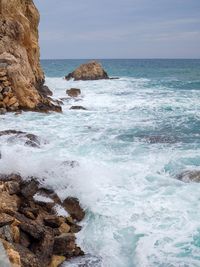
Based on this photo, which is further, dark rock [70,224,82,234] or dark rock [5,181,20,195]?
dark rock [5,181,20,195]

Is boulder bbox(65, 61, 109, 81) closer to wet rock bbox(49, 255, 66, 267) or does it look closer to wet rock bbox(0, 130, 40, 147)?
wet rock bbox(0, 130, 40, 147)

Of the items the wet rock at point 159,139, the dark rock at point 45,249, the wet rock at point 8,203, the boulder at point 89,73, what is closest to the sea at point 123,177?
the wet rock at point 159,139

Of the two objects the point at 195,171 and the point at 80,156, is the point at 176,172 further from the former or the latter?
the point at 80,156

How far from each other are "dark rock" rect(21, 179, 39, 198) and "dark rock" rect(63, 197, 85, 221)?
31.5 inches

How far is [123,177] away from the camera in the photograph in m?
10.3

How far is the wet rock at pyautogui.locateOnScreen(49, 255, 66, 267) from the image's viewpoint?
640 cm

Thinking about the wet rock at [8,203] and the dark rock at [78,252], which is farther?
the wet rock at [8,203]

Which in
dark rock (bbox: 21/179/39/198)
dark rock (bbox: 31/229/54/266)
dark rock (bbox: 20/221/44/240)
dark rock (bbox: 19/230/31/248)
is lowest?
dark rock (bbox: 31/229/54/266)

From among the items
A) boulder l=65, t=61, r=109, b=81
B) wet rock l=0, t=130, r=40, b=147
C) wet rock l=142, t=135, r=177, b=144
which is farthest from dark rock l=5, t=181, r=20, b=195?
boulder l=65, t=61, r=109, b=81

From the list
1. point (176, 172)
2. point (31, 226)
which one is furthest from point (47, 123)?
point (31, 226)

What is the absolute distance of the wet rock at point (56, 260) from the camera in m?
6.40

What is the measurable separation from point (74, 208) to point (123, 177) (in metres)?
2.16

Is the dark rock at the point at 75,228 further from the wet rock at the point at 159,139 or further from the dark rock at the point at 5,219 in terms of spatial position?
the wet rock at the point at 159,139

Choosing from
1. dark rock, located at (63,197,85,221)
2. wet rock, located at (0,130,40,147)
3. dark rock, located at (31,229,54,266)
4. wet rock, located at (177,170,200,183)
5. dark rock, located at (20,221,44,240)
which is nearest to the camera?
dark rock, located at (31,229,54,266)
